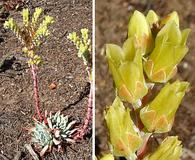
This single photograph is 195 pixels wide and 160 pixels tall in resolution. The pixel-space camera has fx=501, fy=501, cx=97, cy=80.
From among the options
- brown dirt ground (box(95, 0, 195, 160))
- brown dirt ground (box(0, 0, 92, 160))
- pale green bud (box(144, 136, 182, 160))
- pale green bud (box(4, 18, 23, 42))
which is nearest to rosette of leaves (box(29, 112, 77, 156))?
brown dirt ground (box(0, 0, 92, 160))

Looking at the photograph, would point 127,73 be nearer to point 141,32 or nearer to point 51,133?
point 141,32

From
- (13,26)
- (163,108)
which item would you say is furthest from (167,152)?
(13,26)

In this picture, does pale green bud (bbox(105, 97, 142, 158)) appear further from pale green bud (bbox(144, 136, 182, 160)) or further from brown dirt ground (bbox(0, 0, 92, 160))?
brown dirt ground (bbox(0, 0, 92, 160))

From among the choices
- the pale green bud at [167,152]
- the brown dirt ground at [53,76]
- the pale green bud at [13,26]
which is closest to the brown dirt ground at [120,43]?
the brown dirt ground at [53,76]

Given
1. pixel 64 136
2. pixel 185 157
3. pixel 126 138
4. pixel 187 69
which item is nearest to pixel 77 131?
pixel 64 136

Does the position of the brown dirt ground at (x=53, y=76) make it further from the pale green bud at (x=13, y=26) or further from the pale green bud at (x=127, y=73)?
the pale green bud at (x=127, y=73)
